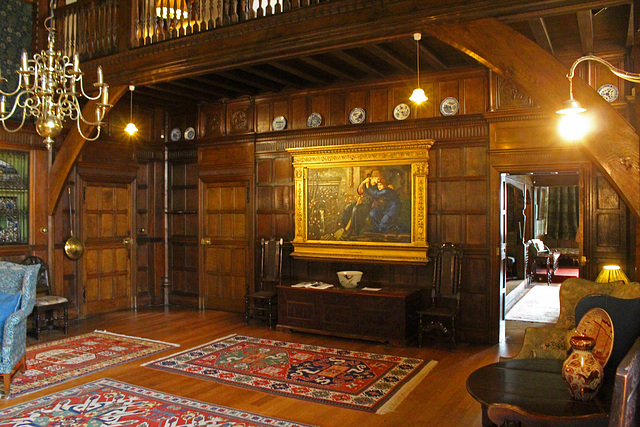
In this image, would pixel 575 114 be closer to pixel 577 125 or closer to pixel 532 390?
pixel 577 125

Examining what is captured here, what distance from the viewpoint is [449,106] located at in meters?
6.75

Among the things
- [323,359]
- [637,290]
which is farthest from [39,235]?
[637,290]

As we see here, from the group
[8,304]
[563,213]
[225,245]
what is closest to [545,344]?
[8,304]

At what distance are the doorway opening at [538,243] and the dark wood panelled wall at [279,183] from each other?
187 centimetres

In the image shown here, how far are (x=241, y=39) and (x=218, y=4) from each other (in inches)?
33.8

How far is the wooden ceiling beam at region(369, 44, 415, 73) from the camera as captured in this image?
5.94 meters

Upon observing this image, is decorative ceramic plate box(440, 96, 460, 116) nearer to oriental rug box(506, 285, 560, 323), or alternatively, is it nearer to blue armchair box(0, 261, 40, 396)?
oriental rug box(506, 285, 560, 323)

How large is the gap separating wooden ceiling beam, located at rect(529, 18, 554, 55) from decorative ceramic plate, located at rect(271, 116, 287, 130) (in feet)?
12.1

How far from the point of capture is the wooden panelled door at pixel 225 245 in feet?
27.6

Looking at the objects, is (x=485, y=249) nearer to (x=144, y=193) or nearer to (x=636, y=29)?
(x=636, y=29)

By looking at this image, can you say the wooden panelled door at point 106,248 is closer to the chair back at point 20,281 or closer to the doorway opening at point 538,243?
the chair back at point 20,281

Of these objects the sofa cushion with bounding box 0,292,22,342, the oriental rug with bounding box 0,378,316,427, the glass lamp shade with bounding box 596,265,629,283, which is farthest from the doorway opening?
the sofa cushion with bounding box 0,292,22,342

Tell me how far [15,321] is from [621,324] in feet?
15.7

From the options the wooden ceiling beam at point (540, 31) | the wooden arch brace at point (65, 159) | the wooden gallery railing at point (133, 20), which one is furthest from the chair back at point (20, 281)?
the wooden ceiling beam at point (540, 31)
